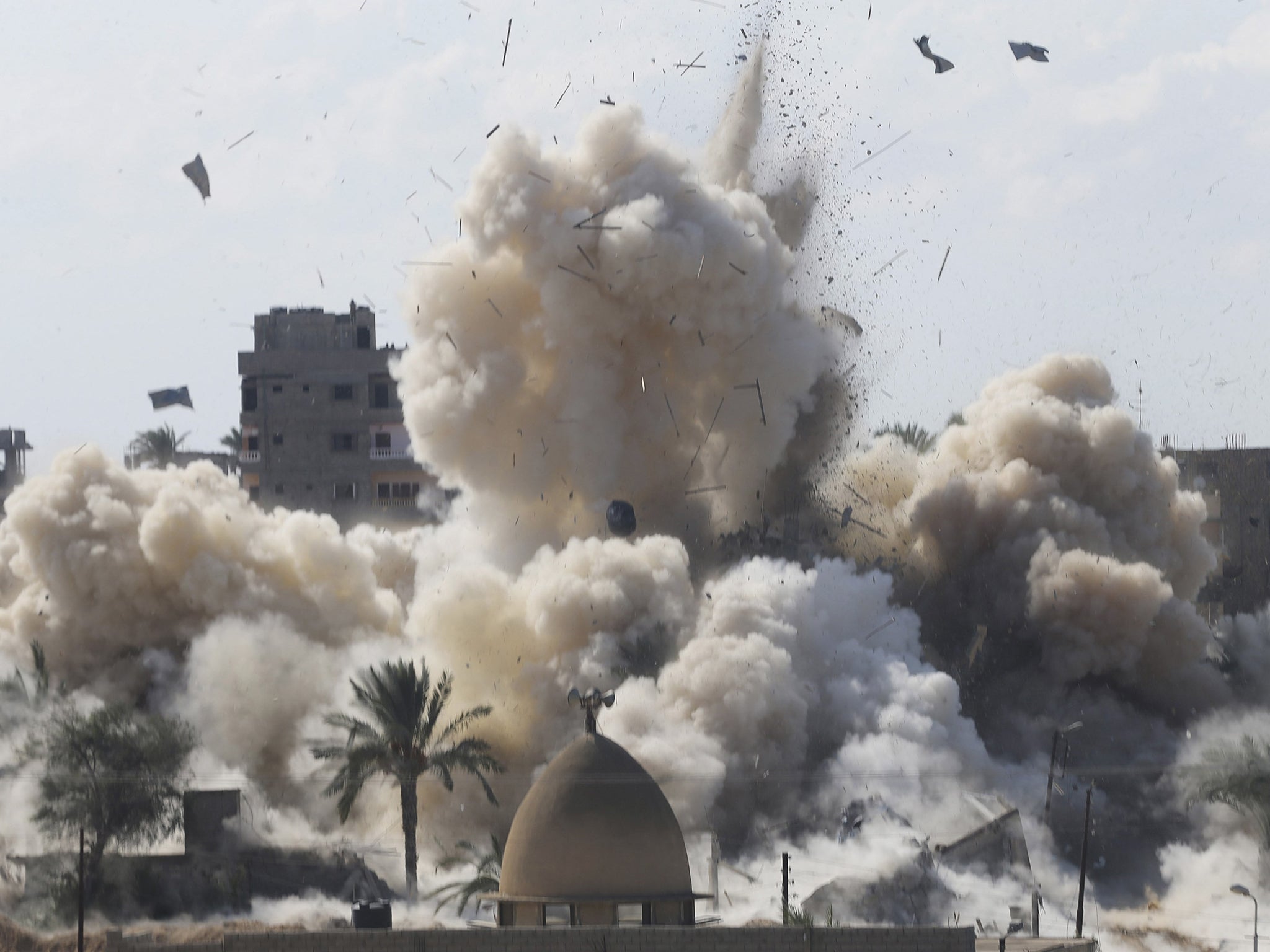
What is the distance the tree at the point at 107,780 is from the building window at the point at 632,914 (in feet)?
81.9

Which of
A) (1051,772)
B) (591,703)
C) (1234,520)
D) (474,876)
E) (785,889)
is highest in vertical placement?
(1234,520)

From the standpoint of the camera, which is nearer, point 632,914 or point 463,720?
point 632,914

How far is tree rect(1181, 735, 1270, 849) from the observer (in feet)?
179

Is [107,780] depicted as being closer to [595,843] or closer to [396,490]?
[595,843]

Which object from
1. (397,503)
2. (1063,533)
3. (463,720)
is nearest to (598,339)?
(463,720)

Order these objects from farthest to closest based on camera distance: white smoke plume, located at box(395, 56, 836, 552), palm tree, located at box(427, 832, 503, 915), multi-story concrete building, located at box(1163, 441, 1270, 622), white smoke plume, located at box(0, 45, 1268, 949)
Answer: multi-story concrete building, located at box(1163, 441, 1270, 622), white smoke plume, located at box(395, 56, 836, 552), white smoke plume, located at box(0, 45, 1268, 949), palm tree, located at box(427, 832, 503, 915)

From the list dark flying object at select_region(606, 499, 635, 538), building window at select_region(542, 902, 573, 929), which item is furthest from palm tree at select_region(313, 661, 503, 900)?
building window at select_region(542, 902, 573, 929)

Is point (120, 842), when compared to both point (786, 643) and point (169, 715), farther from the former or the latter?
point (786, 643)

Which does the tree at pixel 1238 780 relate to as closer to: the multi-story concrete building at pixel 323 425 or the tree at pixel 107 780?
the tree at pixel 107 780

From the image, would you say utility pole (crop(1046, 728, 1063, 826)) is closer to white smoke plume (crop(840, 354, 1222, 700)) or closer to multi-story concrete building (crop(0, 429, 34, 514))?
white smoke plume (crop(840, 354, 1222, 700))

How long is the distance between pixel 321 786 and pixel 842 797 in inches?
515

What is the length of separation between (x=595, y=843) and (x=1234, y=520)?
202 feet

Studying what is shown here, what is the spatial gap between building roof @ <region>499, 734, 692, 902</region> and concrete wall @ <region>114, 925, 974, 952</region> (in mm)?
528

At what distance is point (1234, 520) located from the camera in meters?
84.3
